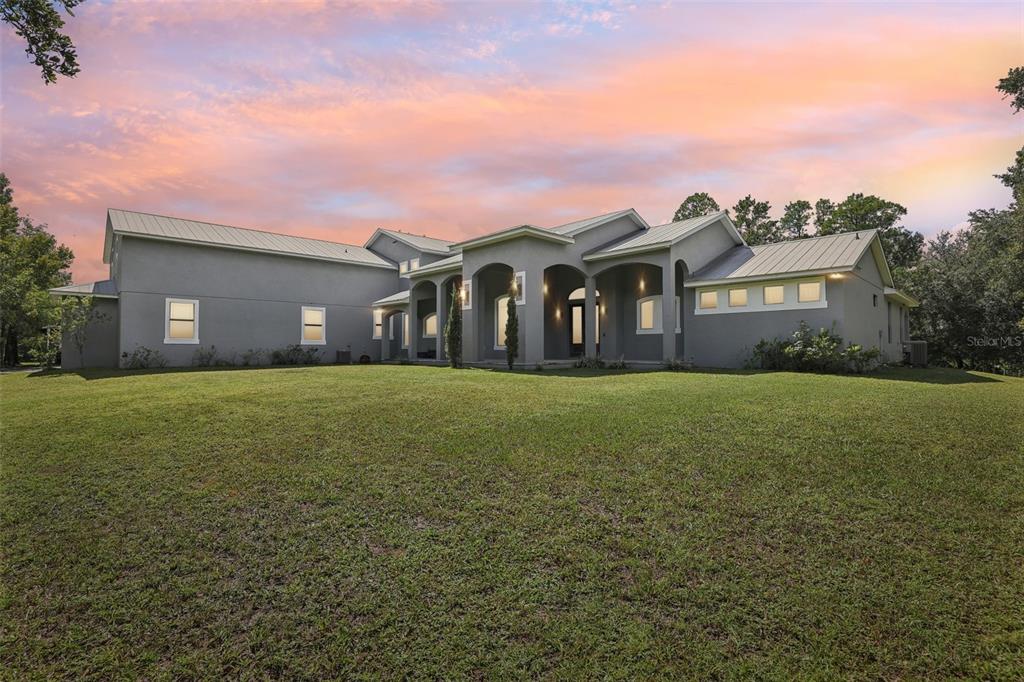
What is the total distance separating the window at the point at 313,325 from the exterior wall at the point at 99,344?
21.5ft

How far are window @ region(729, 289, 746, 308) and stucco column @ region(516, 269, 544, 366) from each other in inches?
254

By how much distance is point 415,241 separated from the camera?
26062mm

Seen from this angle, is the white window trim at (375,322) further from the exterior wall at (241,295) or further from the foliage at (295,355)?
the foliage at (295,355)

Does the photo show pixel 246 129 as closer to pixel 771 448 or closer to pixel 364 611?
pixel 364 611

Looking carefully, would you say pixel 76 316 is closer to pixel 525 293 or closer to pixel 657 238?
pixel 525 293

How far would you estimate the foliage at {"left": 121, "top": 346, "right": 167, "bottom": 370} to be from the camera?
17.9 metres

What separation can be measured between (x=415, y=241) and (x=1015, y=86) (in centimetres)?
2489

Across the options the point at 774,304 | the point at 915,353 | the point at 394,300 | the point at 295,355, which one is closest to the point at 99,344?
the point at 295,355

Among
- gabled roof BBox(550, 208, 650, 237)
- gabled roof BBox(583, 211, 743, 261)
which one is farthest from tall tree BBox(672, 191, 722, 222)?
gabled roof BBox(550, 208, 650, 237)

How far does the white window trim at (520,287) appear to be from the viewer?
16.5m

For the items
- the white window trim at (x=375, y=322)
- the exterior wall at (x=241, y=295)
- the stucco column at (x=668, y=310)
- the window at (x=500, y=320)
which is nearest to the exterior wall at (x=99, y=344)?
the exterior wall at (x=241, y=295)

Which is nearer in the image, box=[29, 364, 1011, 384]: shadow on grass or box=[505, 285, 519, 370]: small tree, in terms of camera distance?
box=[29, 364, 1011, 384]: shadow on grass

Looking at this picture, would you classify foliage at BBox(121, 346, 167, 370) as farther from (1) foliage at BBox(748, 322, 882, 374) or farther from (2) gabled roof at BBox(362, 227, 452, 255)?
(1) foliage at BBox(748, 322, 882, 374)

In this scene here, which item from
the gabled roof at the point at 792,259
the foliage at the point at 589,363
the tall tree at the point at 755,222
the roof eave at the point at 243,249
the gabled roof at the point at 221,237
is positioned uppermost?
the tall tree at the point at 755,222
